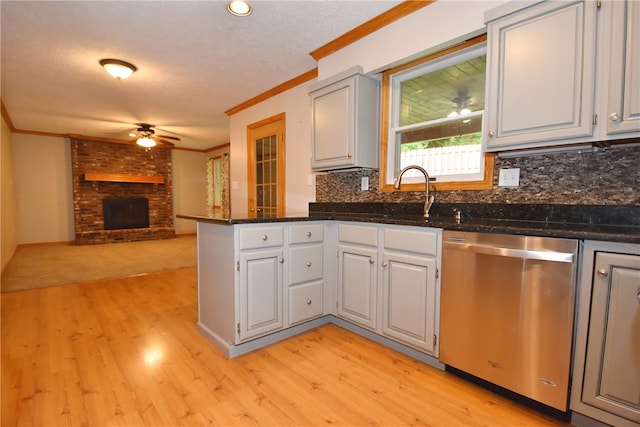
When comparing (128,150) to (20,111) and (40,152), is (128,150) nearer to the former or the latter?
(40,152)

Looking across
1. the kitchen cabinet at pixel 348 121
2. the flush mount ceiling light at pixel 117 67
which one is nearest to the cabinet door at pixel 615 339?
the kitchen cabinet at pixel 348 121

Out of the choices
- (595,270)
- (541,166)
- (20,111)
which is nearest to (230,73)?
(541,166)

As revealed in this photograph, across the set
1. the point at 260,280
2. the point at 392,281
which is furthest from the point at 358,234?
the point at 260,280

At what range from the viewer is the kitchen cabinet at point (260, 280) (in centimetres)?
199

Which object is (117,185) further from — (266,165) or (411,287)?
(411,287)

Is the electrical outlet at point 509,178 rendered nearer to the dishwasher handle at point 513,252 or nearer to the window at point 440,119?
the window at point 440,119

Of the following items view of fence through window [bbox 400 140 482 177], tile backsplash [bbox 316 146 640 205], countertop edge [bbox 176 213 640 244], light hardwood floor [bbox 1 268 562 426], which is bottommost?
light hardwood floor [bbox 1 268 562 426]

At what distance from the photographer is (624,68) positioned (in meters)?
1.33

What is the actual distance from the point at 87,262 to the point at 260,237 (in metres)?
4.49

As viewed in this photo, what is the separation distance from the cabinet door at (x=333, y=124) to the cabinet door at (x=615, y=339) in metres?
1.71

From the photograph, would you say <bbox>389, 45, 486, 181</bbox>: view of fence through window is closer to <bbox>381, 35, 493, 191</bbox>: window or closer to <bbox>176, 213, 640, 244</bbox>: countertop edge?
<bbox>381, 35, 493, 191</bbox>: window

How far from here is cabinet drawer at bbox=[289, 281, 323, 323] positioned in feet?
7.42

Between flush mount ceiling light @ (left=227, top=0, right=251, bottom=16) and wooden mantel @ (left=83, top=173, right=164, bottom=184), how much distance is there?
636cm

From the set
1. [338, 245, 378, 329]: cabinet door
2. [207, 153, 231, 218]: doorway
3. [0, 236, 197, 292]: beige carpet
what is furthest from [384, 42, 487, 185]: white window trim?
[207, 153, 231, 218]: doorway
